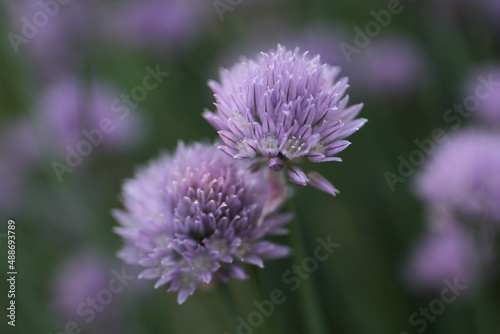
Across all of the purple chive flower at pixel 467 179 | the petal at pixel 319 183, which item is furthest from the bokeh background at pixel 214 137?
the petal at pixel 319 183

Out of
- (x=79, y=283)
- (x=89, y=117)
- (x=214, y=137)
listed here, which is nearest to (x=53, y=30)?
(x=89, y=117)

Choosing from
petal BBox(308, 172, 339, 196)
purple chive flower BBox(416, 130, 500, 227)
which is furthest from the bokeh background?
petal BBox(308, 172, 339, 196)

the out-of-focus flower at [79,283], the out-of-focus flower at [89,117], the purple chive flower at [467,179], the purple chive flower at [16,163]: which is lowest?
the out-of-focus flower at [79,283]

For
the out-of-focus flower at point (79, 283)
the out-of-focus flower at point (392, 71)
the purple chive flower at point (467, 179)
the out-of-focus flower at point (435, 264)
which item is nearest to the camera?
the purple chive flower at point (467, 179)

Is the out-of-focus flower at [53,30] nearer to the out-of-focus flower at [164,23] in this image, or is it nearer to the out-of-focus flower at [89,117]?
the out-of-focus flower at [89,117]

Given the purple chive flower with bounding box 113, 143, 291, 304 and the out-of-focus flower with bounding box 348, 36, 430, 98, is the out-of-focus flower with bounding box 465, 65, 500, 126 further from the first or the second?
the purple chive flower with bounding box 113, 143, 291, 304

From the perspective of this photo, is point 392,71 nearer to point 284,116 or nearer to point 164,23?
point 164,23

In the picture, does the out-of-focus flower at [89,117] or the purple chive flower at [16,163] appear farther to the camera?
the purple chive flower at [16,163]

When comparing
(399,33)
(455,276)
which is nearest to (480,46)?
(399,33)

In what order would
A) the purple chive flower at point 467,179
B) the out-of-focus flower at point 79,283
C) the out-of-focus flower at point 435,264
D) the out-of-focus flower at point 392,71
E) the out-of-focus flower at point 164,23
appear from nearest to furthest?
the purple chive flower at point 467,179 → the out-of-focus flower at point 435,264 → the out-of-focus flower at point 79,283 → the out-of-focus flower at point 392,71 → the out-of-focus flower at point 164,23
